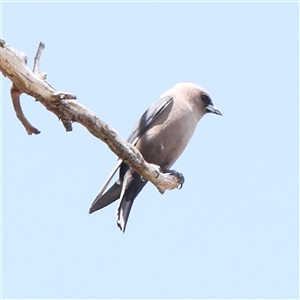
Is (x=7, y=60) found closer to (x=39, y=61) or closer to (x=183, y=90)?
(x=39, y=61)

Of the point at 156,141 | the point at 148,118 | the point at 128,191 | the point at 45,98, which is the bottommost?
the point at 45,98

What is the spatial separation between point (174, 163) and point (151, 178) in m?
1.06

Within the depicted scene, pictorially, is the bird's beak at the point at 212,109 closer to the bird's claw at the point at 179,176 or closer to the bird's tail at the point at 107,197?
the bird's claw at the point at 179,176

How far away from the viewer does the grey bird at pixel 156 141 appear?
6127mm

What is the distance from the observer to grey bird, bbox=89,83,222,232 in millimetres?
6127

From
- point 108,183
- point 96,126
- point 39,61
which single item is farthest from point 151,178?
point 39,61

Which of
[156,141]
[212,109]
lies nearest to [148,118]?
[156,141]

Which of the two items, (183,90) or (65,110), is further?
(183,90)

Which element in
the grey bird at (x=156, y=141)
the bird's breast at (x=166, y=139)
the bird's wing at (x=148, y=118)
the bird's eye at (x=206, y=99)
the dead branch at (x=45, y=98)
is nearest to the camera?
the dead branch at (x=45, y=98)

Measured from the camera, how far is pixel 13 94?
4574 millimetres

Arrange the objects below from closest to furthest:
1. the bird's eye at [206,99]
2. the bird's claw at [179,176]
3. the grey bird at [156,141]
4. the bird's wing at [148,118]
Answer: the bird's claw at [179,176] < the grey bird at [156,141] < the bird's wing at [148,118] < the bird's eye at [206,99]

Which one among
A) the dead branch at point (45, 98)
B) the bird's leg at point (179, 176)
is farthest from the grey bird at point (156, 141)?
the dead branch at point (45, 98)

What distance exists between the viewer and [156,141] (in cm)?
632

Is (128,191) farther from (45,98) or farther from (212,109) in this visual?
(45,98)
